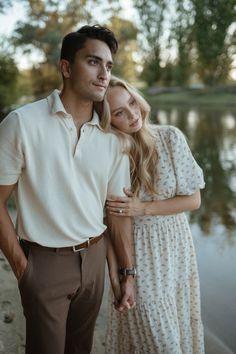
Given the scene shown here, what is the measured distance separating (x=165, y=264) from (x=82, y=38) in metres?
1.00

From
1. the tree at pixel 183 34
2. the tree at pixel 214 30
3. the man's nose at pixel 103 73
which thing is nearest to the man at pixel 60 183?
the man's nose at pixel 103 73

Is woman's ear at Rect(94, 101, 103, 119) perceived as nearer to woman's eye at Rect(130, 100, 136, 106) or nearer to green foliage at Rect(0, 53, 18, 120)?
woman's eye at Rect(130, 100, 136, 106)

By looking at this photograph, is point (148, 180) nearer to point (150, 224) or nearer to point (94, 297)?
point (150, 224)

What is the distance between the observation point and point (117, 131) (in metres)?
1.62

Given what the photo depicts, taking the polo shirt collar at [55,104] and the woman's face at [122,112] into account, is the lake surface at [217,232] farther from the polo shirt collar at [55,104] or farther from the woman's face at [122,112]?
the polo shirt collar at [55,104]

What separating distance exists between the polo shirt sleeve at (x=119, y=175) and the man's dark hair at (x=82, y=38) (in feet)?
1.44

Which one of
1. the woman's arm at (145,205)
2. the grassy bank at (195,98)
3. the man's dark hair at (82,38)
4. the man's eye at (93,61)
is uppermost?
the grassy bank at (195,98)

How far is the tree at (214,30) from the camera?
506cm

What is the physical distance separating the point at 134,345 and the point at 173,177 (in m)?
0.78

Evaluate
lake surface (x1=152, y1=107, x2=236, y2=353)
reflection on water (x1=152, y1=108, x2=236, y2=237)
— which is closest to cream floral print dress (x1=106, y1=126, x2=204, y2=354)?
lake surface (x1=152, y1=107, x2=236, y2=353)

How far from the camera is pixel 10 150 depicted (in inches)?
53.4

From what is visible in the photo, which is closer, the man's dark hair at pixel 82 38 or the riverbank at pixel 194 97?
the man's dark hair at pixel 82 38

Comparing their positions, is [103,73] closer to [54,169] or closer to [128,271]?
[54,169]

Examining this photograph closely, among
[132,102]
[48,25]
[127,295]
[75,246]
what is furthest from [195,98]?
[75,246]
